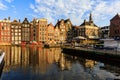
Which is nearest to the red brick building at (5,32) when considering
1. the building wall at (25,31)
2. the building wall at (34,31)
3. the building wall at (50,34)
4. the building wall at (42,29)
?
the building wall at (25,31)

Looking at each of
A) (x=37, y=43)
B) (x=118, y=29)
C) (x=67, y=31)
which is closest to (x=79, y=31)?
(x=67, y=31)

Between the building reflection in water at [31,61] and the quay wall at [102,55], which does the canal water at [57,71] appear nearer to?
the building reflection in water at [31,61]

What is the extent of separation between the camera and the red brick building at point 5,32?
5192 inches

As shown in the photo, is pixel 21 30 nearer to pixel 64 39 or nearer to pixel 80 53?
pixel 64 39

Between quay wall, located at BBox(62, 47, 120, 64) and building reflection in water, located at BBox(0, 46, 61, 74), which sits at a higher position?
quay wall, located at BBox(62, 47, 120, 64)

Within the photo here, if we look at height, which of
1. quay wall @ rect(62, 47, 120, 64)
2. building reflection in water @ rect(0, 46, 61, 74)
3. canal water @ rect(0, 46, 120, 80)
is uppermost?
quay wall @ rect(62, 47, 120, 64)

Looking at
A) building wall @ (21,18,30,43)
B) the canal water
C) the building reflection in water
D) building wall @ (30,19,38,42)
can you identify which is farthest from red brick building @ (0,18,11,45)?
the canal water

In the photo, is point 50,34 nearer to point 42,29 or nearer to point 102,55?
point 42,29

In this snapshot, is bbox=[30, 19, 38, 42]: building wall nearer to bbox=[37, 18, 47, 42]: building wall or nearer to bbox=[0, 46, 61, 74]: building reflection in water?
bbox=[37, 18, 47, 42]: building wall

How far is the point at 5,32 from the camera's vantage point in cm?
13312

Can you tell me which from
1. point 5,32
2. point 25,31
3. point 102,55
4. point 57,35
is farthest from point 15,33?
point 102,55

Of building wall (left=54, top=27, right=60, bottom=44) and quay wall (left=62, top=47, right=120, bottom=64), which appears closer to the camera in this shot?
quay wall (left=62, top=47, right=120, bottom=64)

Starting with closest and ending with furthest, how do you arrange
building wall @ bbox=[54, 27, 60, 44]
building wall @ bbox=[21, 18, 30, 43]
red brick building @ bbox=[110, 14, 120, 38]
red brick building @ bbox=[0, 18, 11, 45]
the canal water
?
the canal water, red brick building @ bbox=[110, 14, 120, 38], red brick building @ bbox=[0, 18, 11, 45], building wall @ bbox=[21, 18, 30, 43], building wall @ bbox=[54, 27, 60, 44]

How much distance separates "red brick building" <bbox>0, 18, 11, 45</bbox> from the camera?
131875 millimetres
